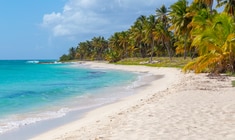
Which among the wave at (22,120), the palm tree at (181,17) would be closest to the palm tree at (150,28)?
the palm tree at (181,17)

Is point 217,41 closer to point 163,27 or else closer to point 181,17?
point 181,17

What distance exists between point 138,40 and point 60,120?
76.0m

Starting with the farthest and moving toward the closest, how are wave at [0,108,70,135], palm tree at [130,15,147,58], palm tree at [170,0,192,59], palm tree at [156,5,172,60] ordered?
palm tree at [130,15,147,58] < palm tree at [156,5,172,60] < palm tree at [170,0,192,59] < wave at [0,108,70,135]

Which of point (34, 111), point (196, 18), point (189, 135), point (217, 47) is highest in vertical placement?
point (196, 18)

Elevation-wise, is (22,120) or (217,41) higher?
(217,41)

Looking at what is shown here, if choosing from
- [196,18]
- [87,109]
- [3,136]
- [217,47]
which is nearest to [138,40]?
[196,18]

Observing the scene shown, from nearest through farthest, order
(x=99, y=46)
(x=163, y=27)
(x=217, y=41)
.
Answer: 1. (x=217, y=41)
2. (x=163, y=27)
3. (x=99, y=46)

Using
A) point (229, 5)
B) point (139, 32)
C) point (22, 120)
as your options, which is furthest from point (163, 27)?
point (22, 120)

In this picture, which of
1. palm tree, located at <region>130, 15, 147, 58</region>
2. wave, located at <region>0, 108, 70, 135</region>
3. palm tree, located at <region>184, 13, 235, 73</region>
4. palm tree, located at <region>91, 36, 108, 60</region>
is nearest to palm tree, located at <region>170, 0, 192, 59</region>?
palm tree, located at <region>184, 13, 235, 73</region>

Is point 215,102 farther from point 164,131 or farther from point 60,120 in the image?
point 60,120

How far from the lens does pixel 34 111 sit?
1588 cm

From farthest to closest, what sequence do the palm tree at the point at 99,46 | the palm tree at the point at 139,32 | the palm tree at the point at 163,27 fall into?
the palm tree at the point at 99,46
the palm tree at the point at 139,32
the palm tree at the point at 163,27

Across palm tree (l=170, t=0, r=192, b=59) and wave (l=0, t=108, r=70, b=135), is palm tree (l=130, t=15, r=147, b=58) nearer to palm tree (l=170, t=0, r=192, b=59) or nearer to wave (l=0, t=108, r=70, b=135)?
palm tree (l=170, t=0, r=192, b=59)

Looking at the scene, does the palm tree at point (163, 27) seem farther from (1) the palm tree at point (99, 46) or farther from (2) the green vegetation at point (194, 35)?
(1) the palm tree at point (99, 46)
